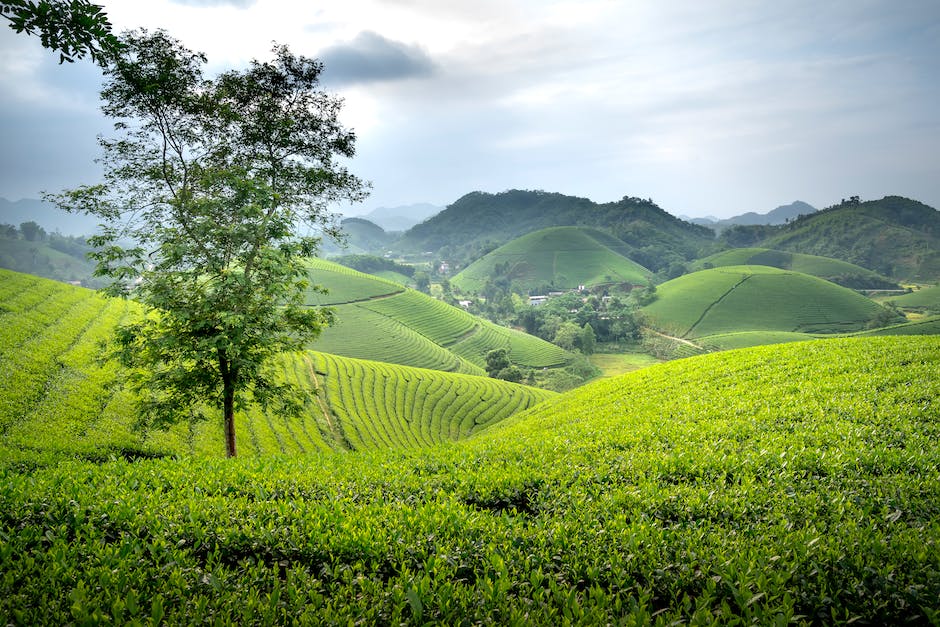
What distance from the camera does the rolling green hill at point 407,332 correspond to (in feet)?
221

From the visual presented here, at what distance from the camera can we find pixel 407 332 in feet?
256

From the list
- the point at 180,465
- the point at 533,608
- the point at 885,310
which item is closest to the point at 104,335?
the point at 180,465

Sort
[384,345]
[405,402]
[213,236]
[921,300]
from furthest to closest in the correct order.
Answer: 1. [921,300]
2. [384,345]
3. [405,402]
4. [213,236]

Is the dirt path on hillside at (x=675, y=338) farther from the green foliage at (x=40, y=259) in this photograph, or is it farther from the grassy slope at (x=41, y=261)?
the grassy slope at (x=41, y=261)

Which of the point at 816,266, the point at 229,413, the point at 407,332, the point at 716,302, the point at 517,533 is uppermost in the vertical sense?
the point at 816,266

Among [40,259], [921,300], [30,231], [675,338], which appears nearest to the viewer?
[675,338]

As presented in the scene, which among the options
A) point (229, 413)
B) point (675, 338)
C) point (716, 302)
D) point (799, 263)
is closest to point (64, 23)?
point (229, 413)

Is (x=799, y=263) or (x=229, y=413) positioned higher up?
(x=799, y=263)

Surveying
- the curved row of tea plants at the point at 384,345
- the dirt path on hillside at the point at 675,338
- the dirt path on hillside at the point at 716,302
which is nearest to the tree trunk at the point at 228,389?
the curved row of tea plants at the point at 384,345

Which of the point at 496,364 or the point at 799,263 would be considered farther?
the point at 799,263

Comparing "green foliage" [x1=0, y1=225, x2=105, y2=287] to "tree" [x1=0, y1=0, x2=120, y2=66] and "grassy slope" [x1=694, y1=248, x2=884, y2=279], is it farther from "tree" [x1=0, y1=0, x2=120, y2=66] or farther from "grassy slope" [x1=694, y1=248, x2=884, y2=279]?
"grassy slope" [x1=694, y1=248, x2=884, y2=279]

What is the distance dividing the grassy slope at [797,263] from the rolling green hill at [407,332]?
439 ft

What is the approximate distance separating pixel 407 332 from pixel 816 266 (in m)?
176

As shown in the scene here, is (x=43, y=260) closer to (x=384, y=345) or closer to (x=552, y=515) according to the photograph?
(x=384, y=345)
